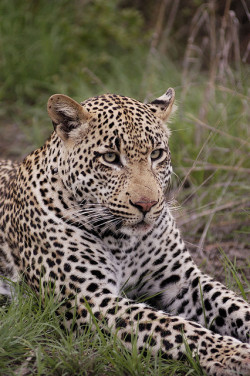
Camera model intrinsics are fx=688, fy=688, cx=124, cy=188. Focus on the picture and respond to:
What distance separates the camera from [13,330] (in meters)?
4.77

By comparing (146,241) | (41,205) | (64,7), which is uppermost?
(64,7)

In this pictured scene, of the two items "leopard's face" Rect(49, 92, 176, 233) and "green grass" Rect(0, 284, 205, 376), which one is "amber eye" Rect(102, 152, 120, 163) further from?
"green grass" Rect(0, 284, 205, 376)

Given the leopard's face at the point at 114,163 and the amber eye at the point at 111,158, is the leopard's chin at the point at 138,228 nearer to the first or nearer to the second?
the leopard's face at the point at 114,163

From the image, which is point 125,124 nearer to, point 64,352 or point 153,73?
point 64,352

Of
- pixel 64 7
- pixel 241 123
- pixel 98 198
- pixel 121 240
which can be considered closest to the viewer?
pixel 98 198

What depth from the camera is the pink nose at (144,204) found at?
16.3ft

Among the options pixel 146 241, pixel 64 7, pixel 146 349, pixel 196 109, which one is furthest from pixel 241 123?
pixel 64 7

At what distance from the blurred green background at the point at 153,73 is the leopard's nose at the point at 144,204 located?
2448 millimetres

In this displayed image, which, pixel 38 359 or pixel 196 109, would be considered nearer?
pixel 38 359

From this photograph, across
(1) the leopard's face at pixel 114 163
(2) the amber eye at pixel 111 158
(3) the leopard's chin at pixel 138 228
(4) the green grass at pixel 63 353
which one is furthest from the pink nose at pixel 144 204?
(4) the green grass at pixel 63 353

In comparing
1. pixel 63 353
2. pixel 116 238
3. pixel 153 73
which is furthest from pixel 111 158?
pixel 153 73

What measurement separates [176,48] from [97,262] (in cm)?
848

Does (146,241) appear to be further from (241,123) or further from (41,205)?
(241,123)

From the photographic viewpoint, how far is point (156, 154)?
539 centimetres
